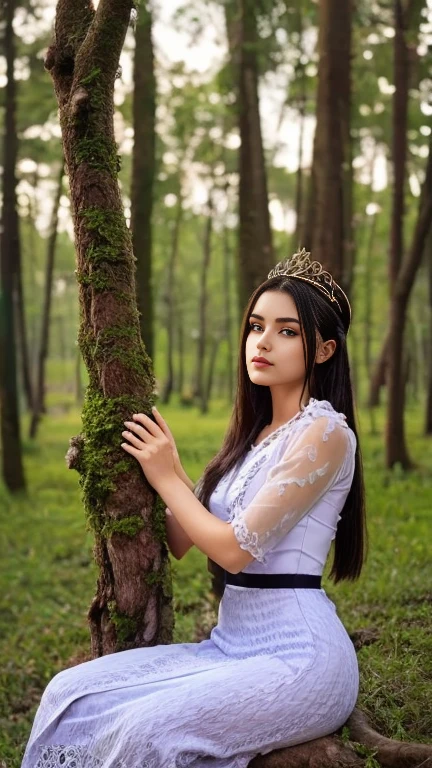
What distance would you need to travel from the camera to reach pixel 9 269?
12586mm

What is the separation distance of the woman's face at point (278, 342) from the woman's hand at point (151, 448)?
17.3 inches

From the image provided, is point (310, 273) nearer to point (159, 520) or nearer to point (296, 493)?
point (296, 493)

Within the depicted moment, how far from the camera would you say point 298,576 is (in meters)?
2.94

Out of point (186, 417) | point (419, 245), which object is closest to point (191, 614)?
point (419, 245)

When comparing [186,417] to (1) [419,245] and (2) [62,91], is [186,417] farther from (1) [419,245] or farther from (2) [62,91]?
(2) [62,91]

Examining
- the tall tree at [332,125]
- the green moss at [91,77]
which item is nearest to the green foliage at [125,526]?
the green moss at [91,77]

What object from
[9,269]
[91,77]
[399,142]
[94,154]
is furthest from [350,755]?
[9,269]

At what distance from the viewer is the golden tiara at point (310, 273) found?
315 centimetres

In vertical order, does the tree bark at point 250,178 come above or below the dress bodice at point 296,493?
above

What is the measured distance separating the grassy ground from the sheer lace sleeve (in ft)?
3.80

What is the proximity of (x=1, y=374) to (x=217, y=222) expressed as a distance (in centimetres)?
1862

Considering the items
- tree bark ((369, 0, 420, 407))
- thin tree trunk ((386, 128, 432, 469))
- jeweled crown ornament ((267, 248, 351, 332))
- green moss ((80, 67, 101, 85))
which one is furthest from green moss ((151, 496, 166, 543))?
tree bark ((369, 0, 420, 407))

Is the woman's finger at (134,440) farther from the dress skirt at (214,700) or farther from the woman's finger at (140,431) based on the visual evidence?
the dress skirt at (214,700)

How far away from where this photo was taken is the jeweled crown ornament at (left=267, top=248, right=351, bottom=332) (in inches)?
124
